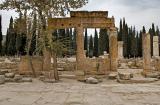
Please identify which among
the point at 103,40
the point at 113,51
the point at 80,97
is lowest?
the point at 80,97

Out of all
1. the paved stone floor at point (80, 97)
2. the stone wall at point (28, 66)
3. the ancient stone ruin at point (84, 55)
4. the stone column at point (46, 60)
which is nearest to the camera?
the paved stone floor at point (80, 97)

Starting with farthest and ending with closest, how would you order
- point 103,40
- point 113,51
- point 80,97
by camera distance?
point 103,40 → point 113,51 → point 80,97

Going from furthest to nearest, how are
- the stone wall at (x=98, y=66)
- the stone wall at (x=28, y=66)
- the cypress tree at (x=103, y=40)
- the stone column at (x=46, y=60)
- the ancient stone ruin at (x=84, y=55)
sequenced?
the cypress tree at (x=103, y=40) → the stone wall at (x=28, y=66) → the stone wall at (x=98, y=66) → the ancient stone ruin at (x=84, y=55) → the stone column at (x=46, y=60)

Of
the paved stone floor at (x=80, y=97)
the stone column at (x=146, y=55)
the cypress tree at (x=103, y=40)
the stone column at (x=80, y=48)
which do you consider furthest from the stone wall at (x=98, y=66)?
the cypress tree at (x=103, y=40)

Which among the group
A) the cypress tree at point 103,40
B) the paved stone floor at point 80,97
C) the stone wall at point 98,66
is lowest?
the paved stone floor at point 80,97

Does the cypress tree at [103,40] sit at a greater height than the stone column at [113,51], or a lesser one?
greater

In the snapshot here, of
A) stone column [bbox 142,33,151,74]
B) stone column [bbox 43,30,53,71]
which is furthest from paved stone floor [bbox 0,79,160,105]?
stone column [bbox 142,33,151,74]

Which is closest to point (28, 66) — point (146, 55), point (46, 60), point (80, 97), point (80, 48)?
point (46, 60)

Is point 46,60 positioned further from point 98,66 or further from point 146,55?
point 146,55

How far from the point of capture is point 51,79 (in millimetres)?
21188

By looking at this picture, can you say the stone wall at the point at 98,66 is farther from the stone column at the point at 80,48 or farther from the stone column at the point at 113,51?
the stone column at the point at 80,48

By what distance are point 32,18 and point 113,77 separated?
7.15 metres

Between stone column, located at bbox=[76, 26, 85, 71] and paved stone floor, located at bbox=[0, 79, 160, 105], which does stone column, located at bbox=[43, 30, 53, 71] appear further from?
paved stone floor, located at bbox=[0, 79, 160, 105]

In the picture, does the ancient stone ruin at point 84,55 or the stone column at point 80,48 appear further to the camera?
the stone column at point 80,48
